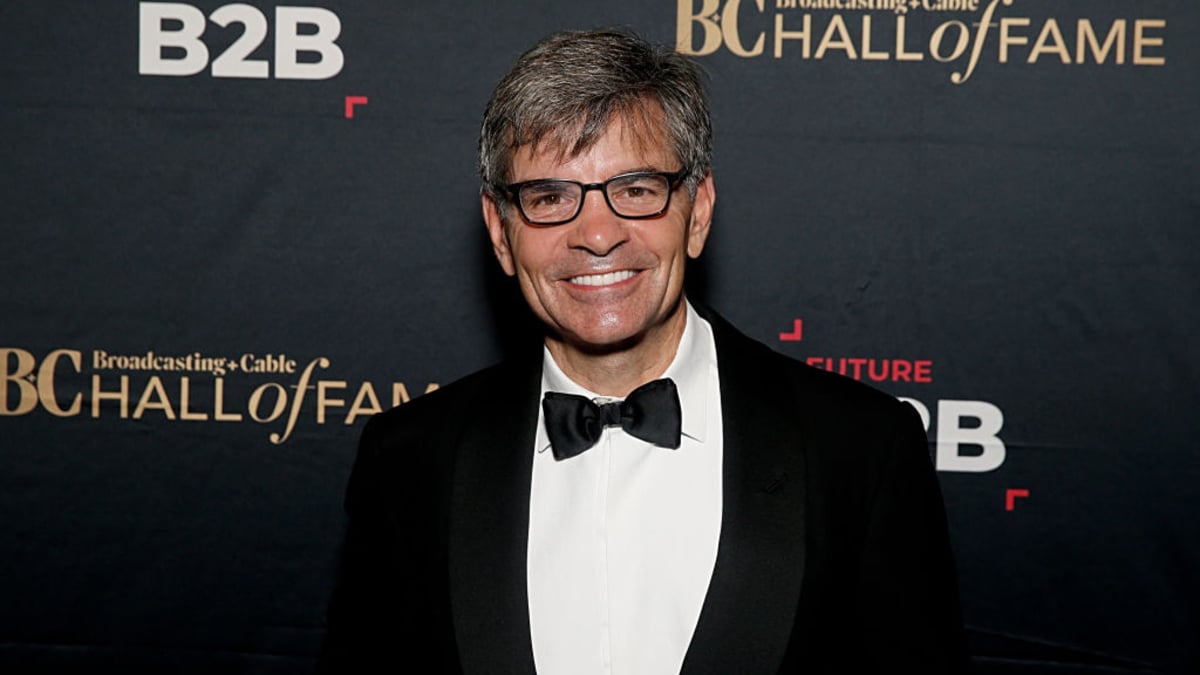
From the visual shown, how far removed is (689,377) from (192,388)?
3.42 ft

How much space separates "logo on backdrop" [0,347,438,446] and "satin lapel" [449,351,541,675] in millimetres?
604

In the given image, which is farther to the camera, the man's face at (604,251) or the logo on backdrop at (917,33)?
the logo on backdrop at (917,33)

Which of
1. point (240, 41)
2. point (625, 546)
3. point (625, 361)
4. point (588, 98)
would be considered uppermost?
point (240, 41)

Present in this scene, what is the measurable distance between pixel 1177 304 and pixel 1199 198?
0.59 feet

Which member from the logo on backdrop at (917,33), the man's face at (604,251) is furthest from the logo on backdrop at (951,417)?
the man's face at (604,251)

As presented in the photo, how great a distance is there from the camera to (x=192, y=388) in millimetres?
2145

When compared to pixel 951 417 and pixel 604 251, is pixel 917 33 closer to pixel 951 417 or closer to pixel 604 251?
pixel 951 417

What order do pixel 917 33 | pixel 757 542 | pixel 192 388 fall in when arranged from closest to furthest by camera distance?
pixel 757 542, pixel 917 33, pixel 192 388

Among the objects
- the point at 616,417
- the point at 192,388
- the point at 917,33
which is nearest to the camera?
the point at 616,417

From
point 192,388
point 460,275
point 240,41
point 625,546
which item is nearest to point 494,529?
point 625,546

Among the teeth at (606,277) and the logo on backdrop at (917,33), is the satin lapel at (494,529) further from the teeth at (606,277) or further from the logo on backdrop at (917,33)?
the logo on backdrop at (917,33)

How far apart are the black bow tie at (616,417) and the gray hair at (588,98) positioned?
0.26 meters

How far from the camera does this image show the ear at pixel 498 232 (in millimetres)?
1513

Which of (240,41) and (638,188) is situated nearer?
(638,188)
